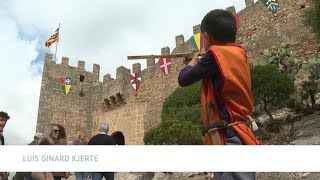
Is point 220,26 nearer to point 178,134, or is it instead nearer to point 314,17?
point 178,134

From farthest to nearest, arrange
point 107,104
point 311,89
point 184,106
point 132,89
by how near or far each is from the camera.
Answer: point 107,104 < point 132,89 < point 184,106 < point 311,89

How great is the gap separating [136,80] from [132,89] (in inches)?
26.9

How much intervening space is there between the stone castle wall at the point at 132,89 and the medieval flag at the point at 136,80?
29cm

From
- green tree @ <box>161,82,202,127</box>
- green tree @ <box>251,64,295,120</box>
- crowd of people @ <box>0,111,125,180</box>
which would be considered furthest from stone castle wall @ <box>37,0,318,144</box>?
crowd of people @ <box>0,111,125,180</box>

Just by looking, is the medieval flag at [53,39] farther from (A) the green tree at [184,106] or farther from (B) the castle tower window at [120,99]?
(A) the green tree at [184,106]

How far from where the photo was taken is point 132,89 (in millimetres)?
23312

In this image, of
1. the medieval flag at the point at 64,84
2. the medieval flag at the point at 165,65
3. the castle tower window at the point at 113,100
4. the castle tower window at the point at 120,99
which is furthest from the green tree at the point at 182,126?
the medieval flag at the point at 64,84

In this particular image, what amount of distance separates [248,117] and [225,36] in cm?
63

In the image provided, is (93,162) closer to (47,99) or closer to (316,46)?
(316,46)

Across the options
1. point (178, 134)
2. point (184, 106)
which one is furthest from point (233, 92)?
point (184, 106)

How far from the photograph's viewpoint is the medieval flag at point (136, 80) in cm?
2291

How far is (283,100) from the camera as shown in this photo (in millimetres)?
11992

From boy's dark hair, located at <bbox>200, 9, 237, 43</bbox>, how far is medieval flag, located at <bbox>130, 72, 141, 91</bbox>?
66.1 ft

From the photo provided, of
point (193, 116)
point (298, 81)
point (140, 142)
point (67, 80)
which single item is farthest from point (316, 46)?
point (67, 80)
